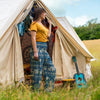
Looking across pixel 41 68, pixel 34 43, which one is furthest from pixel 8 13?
pixel 41 68

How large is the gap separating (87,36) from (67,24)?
2272 centimetres

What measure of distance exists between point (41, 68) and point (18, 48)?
23.0 inches

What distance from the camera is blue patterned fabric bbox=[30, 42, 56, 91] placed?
12.1ft

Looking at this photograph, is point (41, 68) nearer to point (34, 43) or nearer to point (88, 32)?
point (34, 43)

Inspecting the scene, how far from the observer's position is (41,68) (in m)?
3.75

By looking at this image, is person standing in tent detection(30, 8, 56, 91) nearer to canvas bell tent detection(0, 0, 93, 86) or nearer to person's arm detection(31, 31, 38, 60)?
person's arm detection(31, 31, 38, 60)

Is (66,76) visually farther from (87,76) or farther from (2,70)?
(2,70)

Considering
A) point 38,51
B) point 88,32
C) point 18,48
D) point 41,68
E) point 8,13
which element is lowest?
point 41,68

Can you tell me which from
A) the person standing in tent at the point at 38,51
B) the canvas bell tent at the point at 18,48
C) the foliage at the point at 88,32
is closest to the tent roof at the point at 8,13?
the canvas bell tent at the point at 18,48

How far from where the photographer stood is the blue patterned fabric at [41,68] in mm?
3688

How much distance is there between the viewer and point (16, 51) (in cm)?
384

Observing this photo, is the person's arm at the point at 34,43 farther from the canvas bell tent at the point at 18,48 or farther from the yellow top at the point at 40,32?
the canvas bell tent at the point at 18,48

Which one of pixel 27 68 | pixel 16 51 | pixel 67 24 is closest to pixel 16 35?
pixel 16 51

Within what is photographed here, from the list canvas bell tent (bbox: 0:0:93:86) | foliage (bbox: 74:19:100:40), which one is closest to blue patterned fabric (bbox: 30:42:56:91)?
canvas bell tent (bbox: 0:0:93:86)
